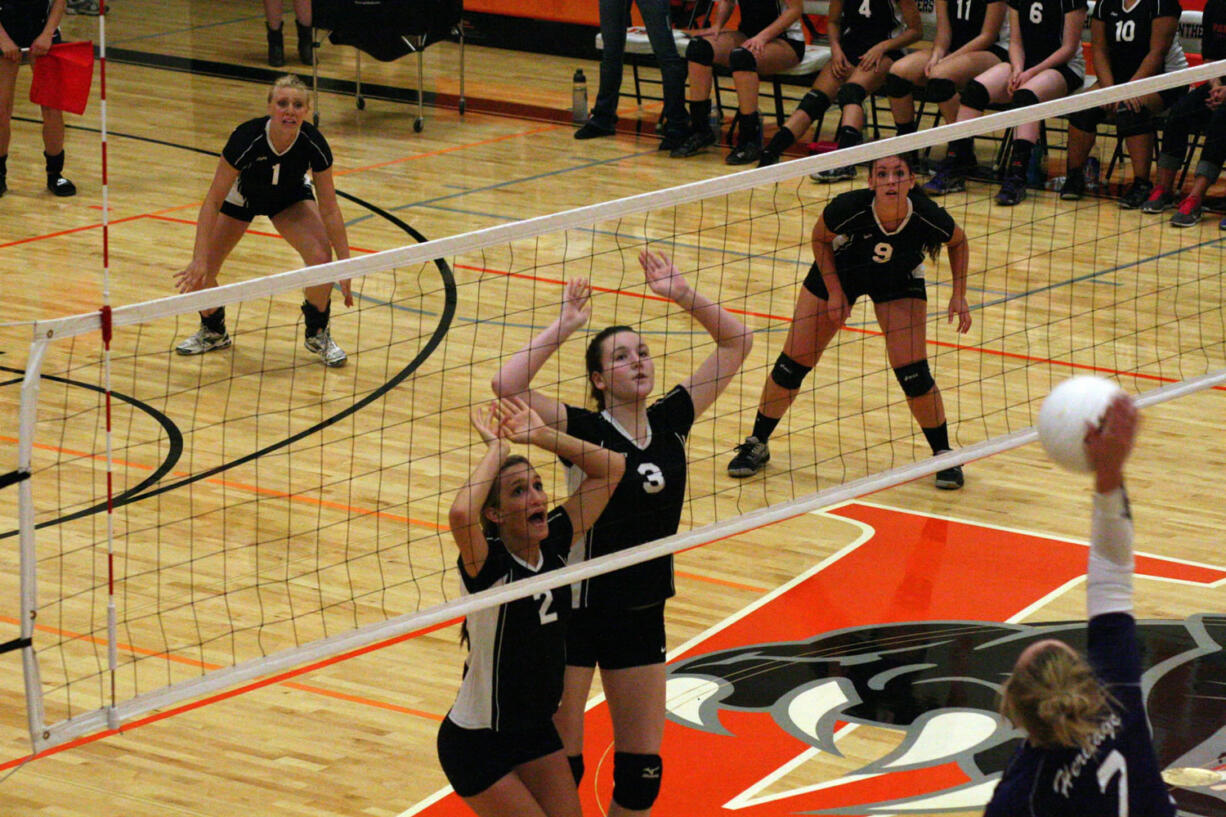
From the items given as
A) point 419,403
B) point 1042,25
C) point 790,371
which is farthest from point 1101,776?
point 1042,25

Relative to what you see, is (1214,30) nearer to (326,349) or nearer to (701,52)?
(701,52)

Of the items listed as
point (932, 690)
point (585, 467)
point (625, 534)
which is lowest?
point (932, 690)

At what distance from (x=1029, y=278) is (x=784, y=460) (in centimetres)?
Answer: 329

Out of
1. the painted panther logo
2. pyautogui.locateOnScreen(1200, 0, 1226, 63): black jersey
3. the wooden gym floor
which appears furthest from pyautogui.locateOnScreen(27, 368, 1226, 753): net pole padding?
pyautogui.locateOnScreen(1200, 0, 1226, 63): black jersey

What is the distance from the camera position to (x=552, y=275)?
10.3 metres

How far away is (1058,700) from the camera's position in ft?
10.1

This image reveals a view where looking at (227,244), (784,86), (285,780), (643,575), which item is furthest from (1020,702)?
(784,86)

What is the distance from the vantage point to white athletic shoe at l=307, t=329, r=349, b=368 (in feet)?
29.1

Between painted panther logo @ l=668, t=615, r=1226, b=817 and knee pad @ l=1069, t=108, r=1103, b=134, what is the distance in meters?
6.04

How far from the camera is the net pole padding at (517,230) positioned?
435 cm

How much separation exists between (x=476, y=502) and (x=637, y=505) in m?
0.63

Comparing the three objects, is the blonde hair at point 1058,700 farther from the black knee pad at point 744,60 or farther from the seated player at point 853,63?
the black knee pad at point 744,60

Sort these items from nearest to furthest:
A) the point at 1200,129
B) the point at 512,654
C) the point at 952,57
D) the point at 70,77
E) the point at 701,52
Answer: the point at 512,654 → the point at 70,77 → the point at 1200,129 → the point at 952,57 → the point at 701,52

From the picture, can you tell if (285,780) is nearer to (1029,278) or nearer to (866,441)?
(866,441)
